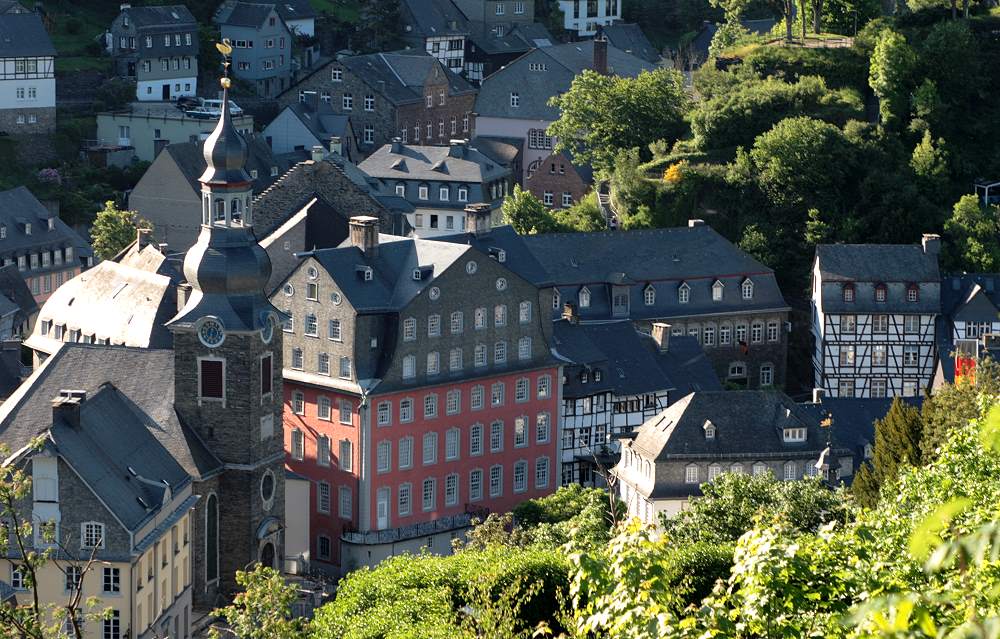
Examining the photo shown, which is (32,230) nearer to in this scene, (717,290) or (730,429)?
(717,290)

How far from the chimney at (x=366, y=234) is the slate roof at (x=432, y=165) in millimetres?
30444

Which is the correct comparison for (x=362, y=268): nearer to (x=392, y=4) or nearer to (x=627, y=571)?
(x=627, y=571)

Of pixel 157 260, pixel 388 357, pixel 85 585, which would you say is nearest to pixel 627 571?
pixel 85 585

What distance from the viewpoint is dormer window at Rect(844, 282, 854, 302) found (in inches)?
3578

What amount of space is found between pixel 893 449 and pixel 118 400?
21.7 metres

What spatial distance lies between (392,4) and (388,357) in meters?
71.7

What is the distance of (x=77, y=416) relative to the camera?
61.7 metres

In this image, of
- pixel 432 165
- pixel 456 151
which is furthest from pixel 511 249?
pixel 456 151

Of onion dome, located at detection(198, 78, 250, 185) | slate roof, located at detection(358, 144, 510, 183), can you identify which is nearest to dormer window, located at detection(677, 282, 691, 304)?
slate roof, located at detection(358, 144, 510, 183)

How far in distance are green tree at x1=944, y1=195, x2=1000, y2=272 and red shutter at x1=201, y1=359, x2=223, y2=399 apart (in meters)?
37.0

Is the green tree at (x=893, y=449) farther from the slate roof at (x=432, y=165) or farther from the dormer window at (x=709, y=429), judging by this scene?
the slate roof at (x=432, y=165)

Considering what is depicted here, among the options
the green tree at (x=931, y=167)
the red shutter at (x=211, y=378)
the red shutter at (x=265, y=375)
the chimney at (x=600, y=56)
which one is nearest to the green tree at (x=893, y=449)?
the red shutter at (x=265, y=375)

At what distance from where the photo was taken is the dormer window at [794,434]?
249ft

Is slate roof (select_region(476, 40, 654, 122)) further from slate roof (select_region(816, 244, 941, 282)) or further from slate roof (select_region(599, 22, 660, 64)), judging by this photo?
slate roof (select_region(816, 244, 941, 282))
